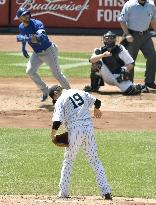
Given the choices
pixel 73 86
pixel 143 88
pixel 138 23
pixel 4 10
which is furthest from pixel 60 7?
pixel 143 88

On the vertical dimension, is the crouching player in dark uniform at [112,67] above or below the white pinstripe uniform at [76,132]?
below

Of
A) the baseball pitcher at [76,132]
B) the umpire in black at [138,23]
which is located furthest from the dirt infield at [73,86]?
the baseball pitcher at [76,132]

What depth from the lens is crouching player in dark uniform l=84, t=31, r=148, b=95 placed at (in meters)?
17.7

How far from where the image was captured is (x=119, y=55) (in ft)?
58.5

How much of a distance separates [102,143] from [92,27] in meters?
17.2

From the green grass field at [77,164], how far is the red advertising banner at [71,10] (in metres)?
15.8

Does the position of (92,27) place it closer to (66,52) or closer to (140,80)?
(66,52)

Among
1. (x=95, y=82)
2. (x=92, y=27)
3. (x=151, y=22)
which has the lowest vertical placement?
(x=92, y=27)

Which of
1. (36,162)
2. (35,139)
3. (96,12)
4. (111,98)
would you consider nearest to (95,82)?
(111,98)

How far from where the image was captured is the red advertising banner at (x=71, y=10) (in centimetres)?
3023

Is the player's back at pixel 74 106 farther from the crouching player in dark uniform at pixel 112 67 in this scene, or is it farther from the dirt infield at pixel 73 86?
the crouching player in dark uniform at pixel 112 67

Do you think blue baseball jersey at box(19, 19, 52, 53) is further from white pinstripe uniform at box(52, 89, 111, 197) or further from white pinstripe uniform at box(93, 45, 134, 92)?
white pinstripe uniform at box(52, 89, 111, 197)

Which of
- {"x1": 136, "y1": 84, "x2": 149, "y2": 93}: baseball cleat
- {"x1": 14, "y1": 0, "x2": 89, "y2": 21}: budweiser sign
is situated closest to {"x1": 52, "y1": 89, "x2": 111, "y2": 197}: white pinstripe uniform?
{"x1": 136, "y1": 84, "x2": 149, "y2": 93}: baseball cleat

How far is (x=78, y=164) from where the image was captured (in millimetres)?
12336
